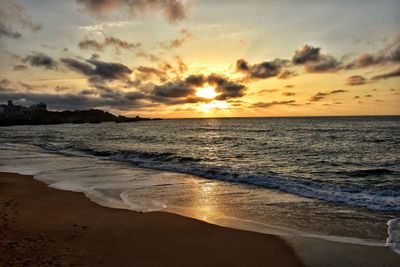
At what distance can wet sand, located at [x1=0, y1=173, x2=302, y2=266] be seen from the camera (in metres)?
6.52

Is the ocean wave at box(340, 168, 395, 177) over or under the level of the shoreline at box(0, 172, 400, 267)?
over

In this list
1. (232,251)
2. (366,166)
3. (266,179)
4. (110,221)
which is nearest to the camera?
(232,251)

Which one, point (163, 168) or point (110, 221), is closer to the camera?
point (110, 221)

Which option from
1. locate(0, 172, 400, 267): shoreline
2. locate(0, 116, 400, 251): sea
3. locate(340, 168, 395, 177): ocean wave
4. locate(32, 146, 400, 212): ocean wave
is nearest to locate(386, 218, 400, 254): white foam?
locate(0, 116, 400, 251): sea

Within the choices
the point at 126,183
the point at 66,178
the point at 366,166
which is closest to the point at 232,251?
the point at 126,183

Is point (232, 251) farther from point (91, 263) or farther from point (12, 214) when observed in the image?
point (12, 214)

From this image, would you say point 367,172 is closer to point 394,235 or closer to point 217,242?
point 394,235

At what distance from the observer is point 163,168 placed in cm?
2223

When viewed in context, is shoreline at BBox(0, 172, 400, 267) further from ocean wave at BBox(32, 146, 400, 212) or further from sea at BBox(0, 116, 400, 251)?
ocean wave at BBox(32, 146, 400, 212)

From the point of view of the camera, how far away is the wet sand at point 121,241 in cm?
652

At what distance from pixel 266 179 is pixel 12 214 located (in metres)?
11.4

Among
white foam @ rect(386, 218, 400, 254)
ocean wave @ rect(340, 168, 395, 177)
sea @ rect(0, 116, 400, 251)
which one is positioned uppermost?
ocean wave @ rect(340, 168, 395, 177)

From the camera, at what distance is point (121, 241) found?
7.73 m

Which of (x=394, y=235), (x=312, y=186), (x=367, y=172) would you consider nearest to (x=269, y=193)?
(x=312, y=186)
